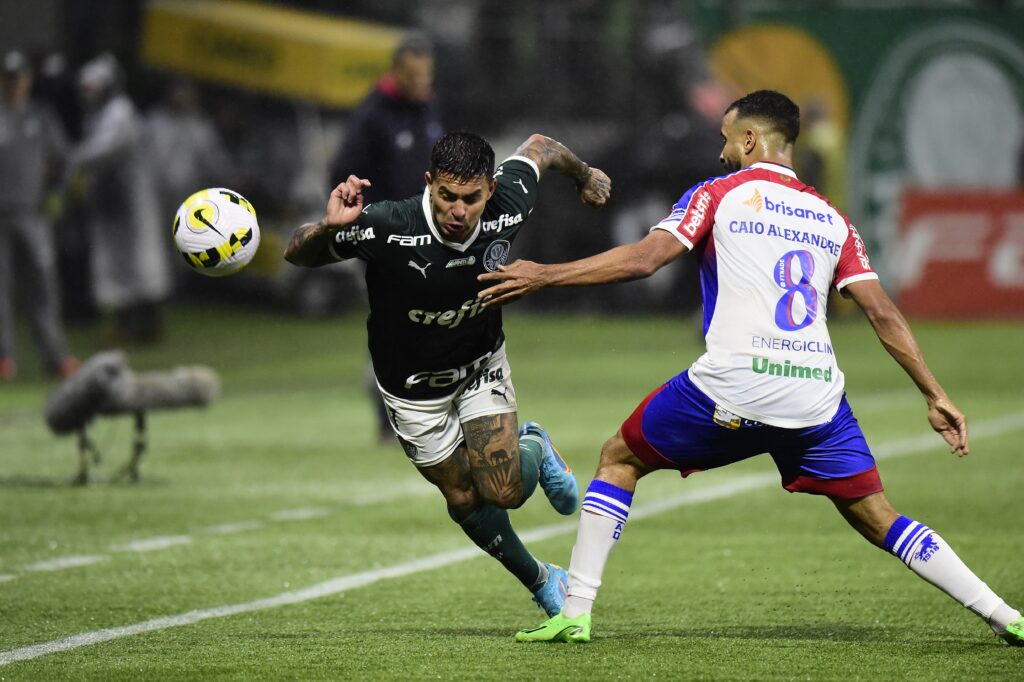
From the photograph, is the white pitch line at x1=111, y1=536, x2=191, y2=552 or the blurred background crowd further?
the blurred background crowd

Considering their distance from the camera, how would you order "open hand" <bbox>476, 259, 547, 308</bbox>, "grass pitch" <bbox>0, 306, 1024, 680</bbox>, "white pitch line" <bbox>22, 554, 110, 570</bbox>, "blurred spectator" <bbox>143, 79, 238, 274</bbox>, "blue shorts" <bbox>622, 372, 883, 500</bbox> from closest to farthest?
"open hand" <bbox>476, 259, 547, 308</bbox> < "grass pitch" <bbox>0, 306, 1024, 680</bbox> < "blue shorts" <bbox>622, 372, 883, 500</bbox> < "white pitch line" <bbox>22, 554, 110, 570</bbox> < "blurred spectator" <bbox>143, 79, 238, 274</bbox>

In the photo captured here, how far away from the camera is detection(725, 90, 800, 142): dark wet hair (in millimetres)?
6832

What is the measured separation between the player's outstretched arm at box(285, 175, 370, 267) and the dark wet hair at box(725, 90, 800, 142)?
58.5 inches

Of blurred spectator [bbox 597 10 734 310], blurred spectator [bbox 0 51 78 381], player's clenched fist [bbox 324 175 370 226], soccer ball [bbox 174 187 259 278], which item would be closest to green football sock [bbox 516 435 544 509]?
player's clenched fist [bbox 324 175 370 226]

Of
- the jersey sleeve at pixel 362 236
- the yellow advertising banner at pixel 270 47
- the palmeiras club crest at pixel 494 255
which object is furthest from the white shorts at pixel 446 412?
the yellow advertising banner at pixel 270 47

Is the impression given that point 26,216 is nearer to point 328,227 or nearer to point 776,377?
point 328,227

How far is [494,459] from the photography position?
7242mm

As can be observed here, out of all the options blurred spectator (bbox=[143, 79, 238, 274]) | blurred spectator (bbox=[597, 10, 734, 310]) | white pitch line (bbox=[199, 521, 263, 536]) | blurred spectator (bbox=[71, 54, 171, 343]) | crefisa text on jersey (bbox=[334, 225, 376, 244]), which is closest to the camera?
crefisa text on jersey (bbox=[334, 225, 376, 244])

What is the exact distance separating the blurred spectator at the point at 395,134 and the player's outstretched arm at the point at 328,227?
499 centimetres

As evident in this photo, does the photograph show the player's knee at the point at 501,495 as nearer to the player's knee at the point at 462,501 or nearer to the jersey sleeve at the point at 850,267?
the player's knee at the point at 462,501

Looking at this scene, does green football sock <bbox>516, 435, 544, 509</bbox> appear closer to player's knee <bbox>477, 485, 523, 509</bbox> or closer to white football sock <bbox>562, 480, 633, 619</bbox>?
player's knee <bbox>477, 485, 523, 509</bbox>

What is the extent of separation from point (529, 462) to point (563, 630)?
0.83m

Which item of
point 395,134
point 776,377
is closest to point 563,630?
point 776,377

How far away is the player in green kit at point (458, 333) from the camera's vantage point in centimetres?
690
